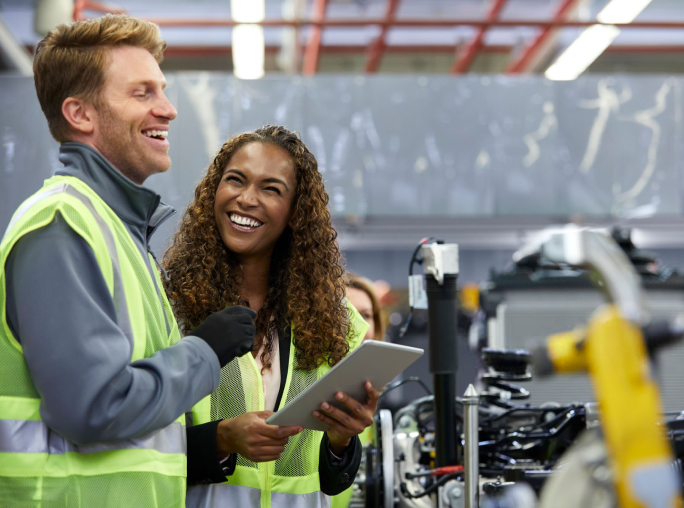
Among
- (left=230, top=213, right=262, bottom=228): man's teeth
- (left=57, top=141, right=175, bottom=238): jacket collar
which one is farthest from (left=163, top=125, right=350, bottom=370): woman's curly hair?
(left=57, top=141, right=175, bottom=238): jacket collar

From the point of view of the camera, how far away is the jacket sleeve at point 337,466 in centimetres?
193

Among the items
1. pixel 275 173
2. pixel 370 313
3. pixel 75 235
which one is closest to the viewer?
pixel 75 235

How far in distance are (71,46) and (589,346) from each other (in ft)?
3.66

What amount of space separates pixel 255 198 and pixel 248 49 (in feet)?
15.2

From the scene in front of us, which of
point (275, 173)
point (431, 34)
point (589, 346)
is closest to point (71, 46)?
point (275, 173)

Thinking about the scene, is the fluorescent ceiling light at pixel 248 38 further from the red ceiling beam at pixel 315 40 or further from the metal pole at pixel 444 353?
the metal pole at pixel 444 353

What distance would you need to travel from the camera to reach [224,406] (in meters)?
1.92

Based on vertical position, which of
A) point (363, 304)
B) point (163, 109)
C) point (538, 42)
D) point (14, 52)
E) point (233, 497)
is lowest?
point (233, 497)

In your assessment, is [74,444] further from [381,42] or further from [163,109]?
[381,42]

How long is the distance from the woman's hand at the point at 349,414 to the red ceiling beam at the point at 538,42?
5.27m

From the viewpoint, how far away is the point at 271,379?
1.95 meters

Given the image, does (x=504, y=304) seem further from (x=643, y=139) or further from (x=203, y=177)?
(x=643, y=139)

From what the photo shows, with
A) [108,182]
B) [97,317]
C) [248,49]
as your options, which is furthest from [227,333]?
[248,49]

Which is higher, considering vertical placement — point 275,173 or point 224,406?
point 275,173
